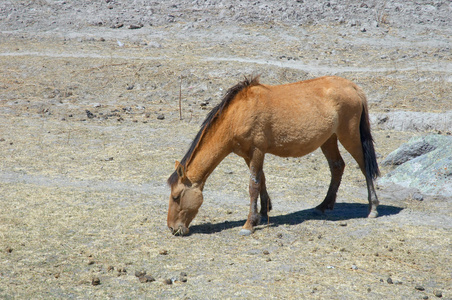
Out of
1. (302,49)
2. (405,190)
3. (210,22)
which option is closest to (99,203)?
(405,190)

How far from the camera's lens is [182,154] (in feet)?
34.0

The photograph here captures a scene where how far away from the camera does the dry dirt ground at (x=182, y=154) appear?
18.4 feet

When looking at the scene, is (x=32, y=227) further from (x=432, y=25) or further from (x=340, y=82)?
(x=432, y=25)

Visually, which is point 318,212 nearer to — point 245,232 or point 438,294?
point 245,232

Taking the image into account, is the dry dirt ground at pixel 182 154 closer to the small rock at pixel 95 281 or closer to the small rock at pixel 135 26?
the small rock at pixel 95 281

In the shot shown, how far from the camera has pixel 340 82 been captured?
296 inches

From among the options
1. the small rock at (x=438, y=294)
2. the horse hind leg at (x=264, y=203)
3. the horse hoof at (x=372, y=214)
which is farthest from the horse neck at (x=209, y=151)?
the small rock at (x=438, y=294)

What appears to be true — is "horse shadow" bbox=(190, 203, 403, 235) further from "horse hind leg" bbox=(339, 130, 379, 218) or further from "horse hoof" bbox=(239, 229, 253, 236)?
"horse hoof" bbox=(239, 229, 253, 236)

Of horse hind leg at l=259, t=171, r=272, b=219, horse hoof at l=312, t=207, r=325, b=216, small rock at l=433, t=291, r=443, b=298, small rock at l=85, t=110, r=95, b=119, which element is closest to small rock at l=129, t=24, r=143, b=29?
small rock at l=85, t=110, r=95, b=119

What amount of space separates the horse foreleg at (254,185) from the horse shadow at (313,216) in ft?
0.65

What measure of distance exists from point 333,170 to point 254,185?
1.56 meters

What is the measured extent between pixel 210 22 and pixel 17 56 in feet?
25.6

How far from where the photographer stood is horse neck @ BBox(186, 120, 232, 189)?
6781mm

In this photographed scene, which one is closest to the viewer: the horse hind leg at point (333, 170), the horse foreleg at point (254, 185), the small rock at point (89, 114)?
the horse foreleg at point (254, 185)
